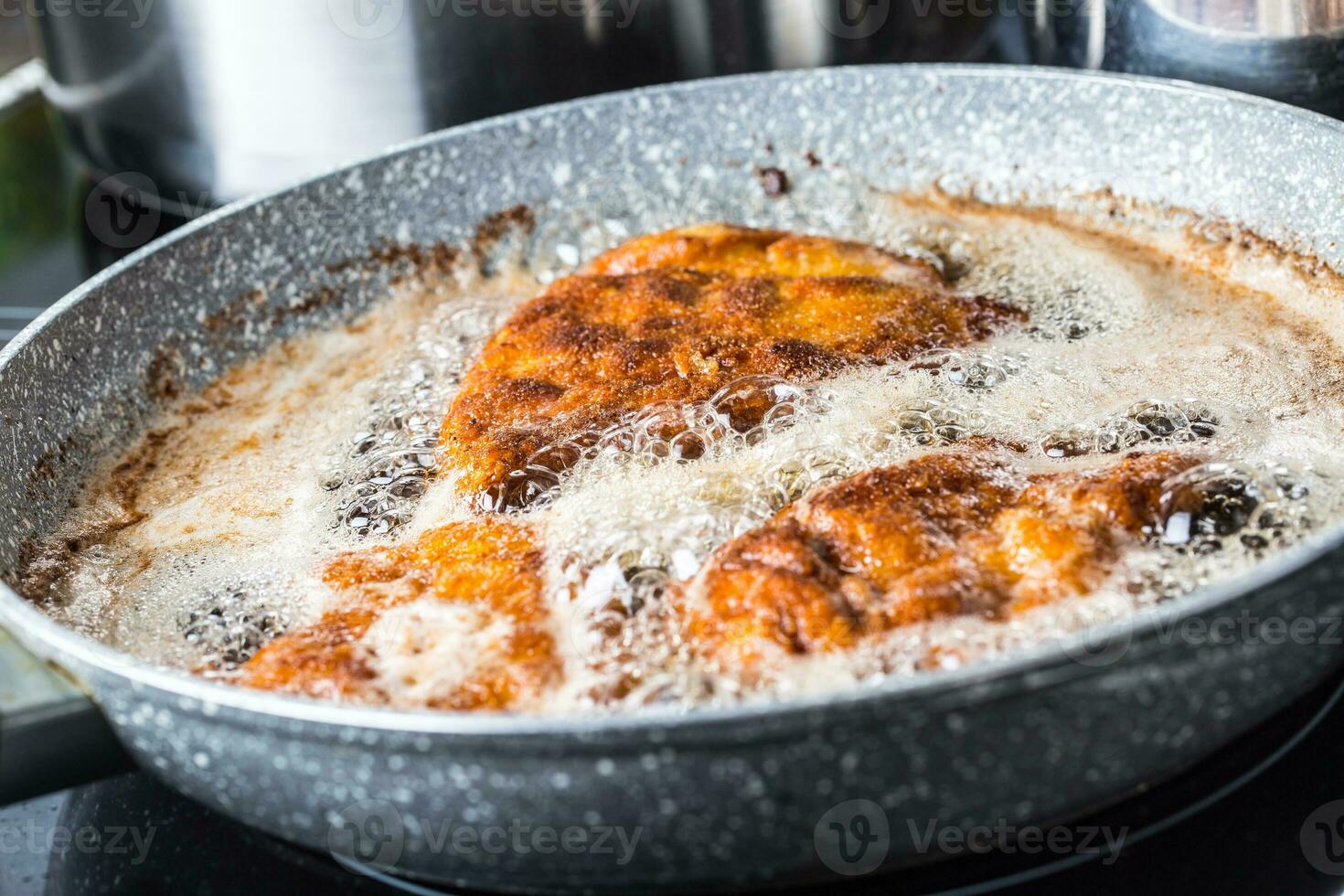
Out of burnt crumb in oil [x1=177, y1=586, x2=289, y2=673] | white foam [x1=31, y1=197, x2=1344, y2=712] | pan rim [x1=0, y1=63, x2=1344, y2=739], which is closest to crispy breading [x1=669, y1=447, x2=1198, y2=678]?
white foam [x1=31, y1=197, x2=1344, y2=712]

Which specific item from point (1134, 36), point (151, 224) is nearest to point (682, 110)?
point (1134, 36)

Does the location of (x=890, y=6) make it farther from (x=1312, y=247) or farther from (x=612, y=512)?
(x=612, y=512)

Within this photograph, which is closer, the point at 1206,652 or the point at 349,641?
the point at 1206,652

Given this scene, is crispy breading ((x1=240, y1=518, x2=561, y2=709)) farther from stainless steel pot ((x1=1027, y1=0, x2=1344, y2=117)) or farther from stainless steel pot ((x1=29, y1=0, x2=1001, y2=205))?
stainless steel pot ((x1=1027, y1=0, x2=1344, y2=117))

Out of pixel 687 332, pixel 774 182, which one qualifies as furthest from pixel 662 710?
pixel 774 182

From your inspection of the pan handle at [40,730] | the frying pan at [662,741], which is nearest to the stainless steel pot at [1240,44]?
the frying pan at [662,741]
